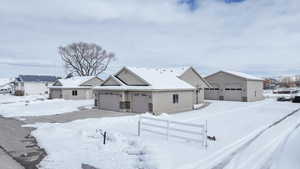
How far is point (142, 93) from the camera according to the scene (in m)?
22.0

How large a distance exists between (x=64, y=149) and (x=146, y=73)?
16171 millimetres

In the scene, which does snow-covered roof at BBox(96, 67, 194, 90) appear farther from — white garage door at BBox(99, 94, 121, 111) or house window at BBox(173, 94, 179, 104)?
white garage door at BBox(99, 94, 121, 111)

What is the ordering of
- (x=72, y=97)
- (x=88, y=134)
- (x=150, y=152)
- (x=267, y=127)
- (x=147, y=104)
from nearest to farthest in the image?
(x=150, y=152) → (x=88, y=134) → (x=267, y=127) → (x=147, y=104) → (x=72, y=97)

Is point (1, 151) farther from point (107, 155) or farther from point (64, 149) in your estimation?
point (107, 155)

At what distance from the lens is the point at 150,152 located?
854cm

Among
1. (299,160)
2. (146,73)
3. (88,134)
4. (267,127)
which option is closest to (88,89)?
(146,73)

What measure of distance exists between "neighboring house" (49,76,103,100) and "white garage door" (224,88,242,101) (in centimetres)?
2440

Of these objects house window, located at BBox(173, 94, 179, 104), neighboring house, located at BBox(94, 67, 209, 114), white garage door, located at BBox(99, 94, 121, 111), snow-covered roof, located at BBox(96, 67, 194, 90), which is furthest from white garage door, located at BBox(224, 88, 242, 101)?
white garage door, located at BBox(99, 94, 121, 111)

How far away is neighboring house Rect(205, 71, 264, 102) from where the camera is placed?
114 feet

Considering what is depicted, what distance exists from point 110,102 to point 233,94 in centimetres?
2121

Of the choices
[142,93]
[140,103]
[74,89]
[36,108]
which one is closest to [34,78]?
[74,89]

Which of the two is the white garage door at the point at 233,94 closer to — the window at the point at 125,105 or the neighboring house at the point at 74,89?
the window at the point at 125,105

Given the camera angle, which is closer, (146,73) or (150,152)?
(150,152)

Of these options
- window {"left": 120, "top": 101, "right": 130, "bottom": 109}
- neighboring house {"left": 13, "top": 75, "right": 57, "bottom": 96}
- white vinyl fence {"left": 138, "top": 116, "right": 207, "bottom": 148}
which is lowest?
white vinyl fence {"left": 138, "top": 116, "right": 207, "bottom": 148}
